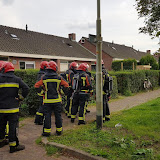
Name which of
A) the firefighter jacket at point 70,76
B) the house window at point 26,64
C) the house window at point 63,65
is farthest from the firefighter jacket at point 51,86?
the house window at point 63,65

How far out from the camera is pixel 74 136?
15.7ft

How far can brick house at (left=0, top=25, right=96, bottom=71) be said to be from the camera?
60.2ft

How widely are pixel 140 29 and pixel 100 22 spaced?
488cm

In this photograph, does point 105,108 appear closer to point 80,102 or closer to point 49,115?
point 80,102

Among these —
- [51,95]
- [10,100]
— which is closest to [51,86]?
[51,95]

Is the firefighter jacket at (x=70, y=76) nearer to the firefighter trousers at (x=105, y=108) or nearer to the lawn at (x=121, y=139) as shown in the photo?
the firefighter trousers at (x=105, y=108)

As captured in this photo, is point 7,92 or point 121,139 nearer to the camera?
point 7,92

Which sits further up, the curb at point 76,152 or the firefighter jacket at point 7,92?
the firefighter jacket at point 7,92

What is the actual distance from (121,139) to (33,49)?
18.2 metres

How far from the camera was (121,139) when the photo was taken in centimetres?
431

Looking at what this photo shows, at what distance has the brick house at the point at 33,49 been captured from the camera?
18.4 metres

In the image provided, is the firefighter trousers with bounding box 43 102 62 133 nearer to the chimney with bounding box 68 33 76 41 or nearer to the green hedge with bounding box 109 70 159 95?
the green hedge with bounding box 109 70 159 95

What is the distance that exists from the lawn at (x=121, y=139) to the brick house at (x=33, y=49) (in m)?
14.4

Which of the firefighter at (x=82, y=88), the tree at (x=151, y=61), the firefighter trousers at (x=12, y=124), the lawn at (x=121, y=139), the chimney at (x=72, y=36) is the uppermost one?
the chimney at (x=72, y=36)
